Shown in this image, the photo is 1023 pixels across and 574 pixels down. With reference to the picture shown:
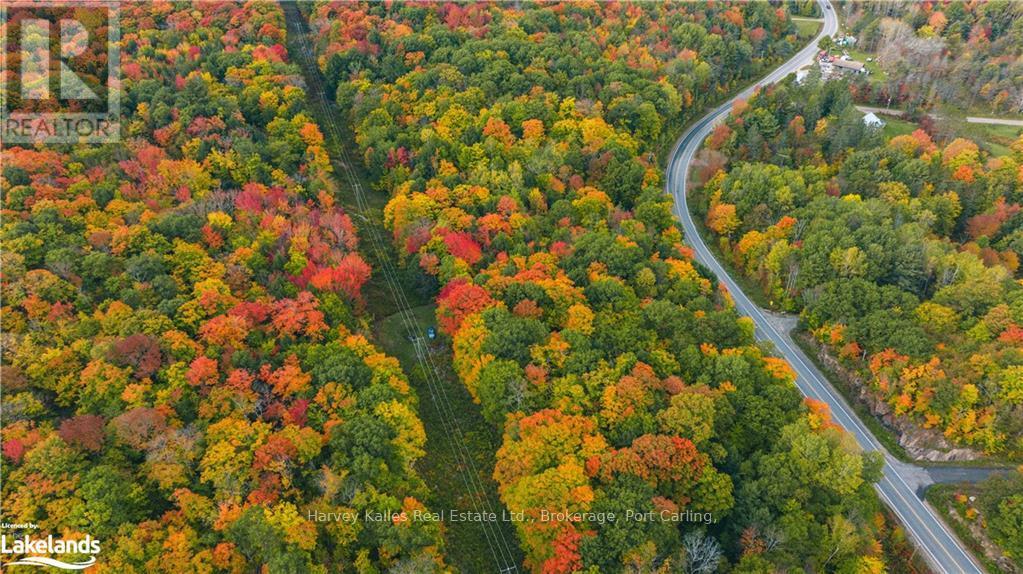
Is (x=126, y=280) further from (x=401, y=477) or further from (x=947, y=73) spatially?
(x=947, y=73)

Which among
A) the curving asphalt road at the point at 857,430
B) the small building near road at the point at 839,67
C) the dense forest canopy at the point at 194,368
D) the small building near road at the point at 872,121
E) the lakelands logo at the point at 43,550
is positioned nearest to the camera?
the lakelands logo at the point at 43,550

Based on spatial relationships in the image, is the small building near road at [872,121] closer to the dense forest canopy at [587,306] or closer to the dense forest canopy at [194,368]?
the dense forest canopy at [587,306]

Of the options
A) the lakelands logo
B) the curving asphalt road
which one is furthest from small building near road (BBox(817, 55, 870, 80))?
the lakelands logo

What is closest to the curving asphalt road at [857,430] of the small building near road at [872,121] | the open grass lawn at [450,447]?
the small building near road at [872,121]

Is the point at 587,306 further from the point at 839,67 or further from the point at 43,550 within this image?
the point at 839,67
